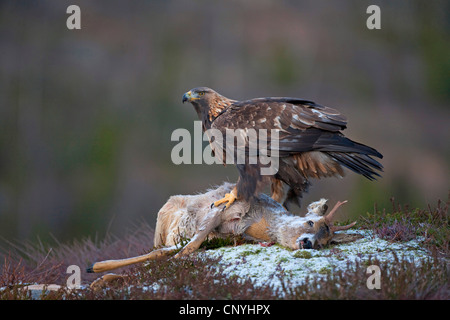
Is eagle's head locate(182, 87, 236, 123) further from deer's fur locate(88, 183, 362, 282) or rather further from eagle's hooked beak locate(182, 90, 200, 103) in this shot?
deer's fur locate(88, 183, 362, 282)

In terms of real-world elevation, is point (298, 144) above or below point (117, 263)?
above

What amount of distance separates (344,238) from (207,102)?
6.56 ft

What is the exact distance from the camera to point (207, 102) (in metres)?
5.04

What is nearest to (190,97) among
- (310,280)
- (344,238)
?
(344,238)

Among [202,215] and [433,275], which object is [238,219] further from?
[433,275]

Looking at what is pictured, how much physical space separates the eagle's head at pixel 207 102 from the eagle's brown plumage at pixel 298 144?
153mm

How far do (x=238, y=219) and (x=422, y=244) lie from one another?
1461mm

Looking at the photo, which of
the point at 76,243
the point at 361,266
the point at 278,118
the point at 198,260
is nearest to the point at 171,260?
the point at 198,260

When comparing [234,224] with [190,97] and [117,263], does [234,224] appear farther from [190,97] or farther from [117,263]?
[190,97]

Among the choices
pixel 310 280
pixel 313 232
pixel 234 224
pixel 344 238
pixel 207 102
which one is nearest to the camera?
pixel 310 280

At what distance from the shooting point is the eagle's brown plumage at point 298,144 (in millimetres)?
4250

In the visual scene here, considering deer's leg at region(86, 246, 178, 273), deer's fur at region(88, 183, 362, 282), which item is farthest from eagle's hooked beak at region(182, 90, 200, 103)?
deer's leg at region(86, 246, 178, 273)

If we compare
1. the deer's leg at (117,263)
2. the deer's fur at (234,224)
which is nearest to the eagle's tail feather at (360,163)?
the deer's fur at (234,224)

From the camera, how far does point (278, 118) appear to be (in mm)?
4543
